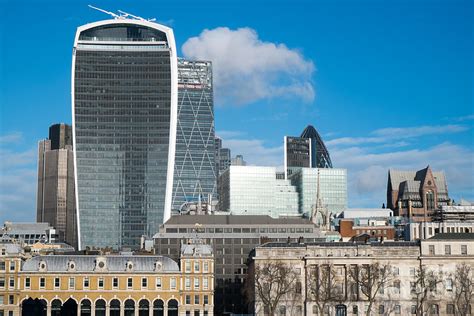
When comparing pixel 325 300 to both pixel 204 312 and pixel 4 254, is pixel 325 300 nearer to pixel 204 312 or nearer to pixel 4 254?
pixel 204 312

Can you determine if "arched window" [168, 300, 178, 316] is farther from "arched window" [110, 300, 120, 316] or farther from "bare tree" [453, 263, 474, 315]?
"bare tree" [453, 263, 474, 315]

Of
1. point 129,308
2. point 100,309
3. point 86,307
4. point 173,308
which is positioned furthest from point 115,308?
point 173,308

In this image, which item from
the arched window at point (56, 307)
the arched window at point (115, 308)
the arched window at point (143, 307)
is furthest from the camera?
the arched window at point (143, 307)

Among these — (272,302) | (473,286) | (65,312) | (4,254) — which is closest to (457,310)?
(473,286)

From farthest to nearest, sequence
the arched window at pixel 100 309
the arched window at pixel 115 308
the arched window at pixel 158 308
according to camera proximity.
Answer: the arched window at pixel 158 308 → the arched window at pixel 115 308 → the arched window at pixel 100 309

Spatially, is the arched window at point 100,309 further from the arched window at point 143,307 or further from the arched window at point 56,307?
the arched window at point 56,307

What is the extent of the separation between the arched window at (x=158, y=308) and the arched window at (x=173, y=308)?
5.26 ft

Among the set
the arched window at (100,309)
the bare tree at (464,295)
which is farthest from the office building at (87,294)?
the bare tree at (464,295)

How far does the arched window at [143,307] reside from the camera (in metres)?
199

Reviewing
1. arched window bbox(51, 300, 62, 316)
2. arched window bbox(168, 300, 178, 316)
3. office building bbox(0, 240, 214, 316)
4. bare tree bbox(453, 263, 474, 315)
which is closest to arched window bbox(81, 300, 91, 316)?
office building bbox(0, 240, 214, 316)

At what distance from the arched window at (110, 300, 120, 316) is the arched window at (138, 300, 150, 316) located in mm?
4748

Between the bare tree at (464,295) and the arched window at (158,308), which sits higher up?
the bare tree at (464,295)

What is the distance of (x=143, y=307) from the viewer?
19912cm

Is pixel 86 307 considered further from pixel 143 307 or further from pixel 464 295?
pixel 464 295
